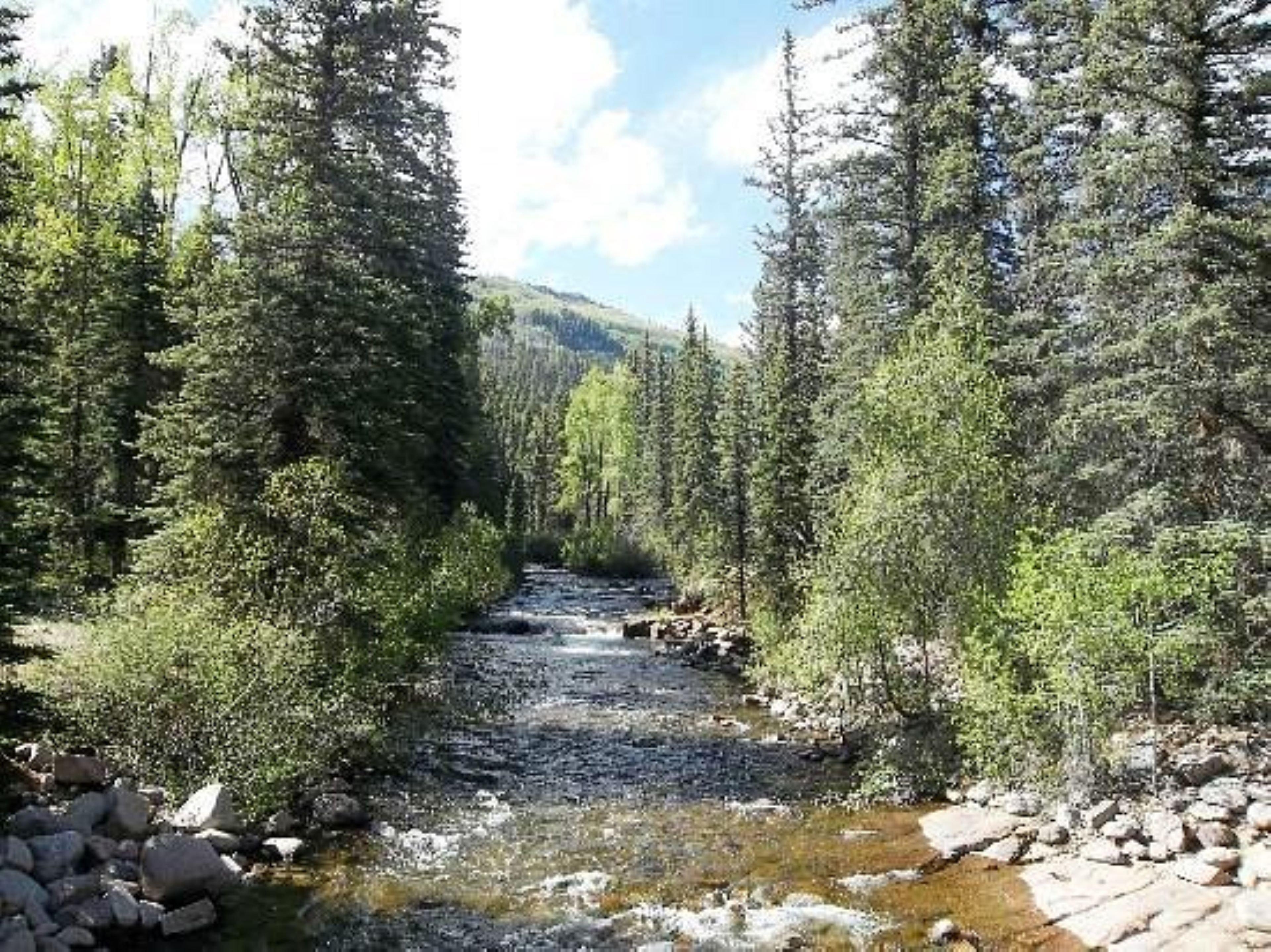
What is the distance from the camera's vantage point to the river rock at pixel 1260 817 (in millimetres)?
14883

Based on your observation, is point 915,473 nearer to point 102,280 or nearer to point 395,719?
point 395,719

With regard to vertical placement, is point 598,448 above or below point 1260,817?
above

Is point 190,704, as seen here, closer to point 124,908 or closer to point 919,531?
point 124,908

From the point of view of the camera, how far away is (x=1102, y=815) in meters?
16.2

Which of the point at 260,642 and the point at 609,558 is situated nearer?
the point at 260,642

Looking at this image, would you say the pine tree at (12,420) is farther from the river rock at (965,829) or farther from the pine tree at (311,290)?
the river rock at (965,829)

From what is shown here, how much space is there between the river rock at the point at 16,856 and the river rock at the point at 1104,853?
14.5 metres

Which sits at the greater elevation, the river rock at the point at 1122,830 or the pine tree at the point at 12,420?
the pine tree at the point at 12,420

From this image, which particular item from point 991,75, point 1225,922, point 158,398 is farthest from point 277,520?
point 991,75

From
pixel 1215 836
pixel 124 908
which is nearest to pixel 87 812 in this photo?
pixel 124 908

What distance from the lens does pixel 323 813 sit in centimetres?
1866

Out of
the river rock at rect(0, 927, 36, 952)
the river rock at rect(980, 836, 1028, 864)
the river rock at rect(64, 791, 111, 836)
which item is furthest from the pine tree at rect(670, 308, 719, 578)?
the river rock at rect(0, 927, 36, 952)

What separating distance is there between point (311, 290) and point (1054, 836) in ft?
62.4

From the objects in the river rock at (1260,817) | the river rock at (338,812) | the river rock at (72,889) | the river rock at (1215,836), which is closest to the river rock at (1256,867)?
the river rock at (1215,836)
